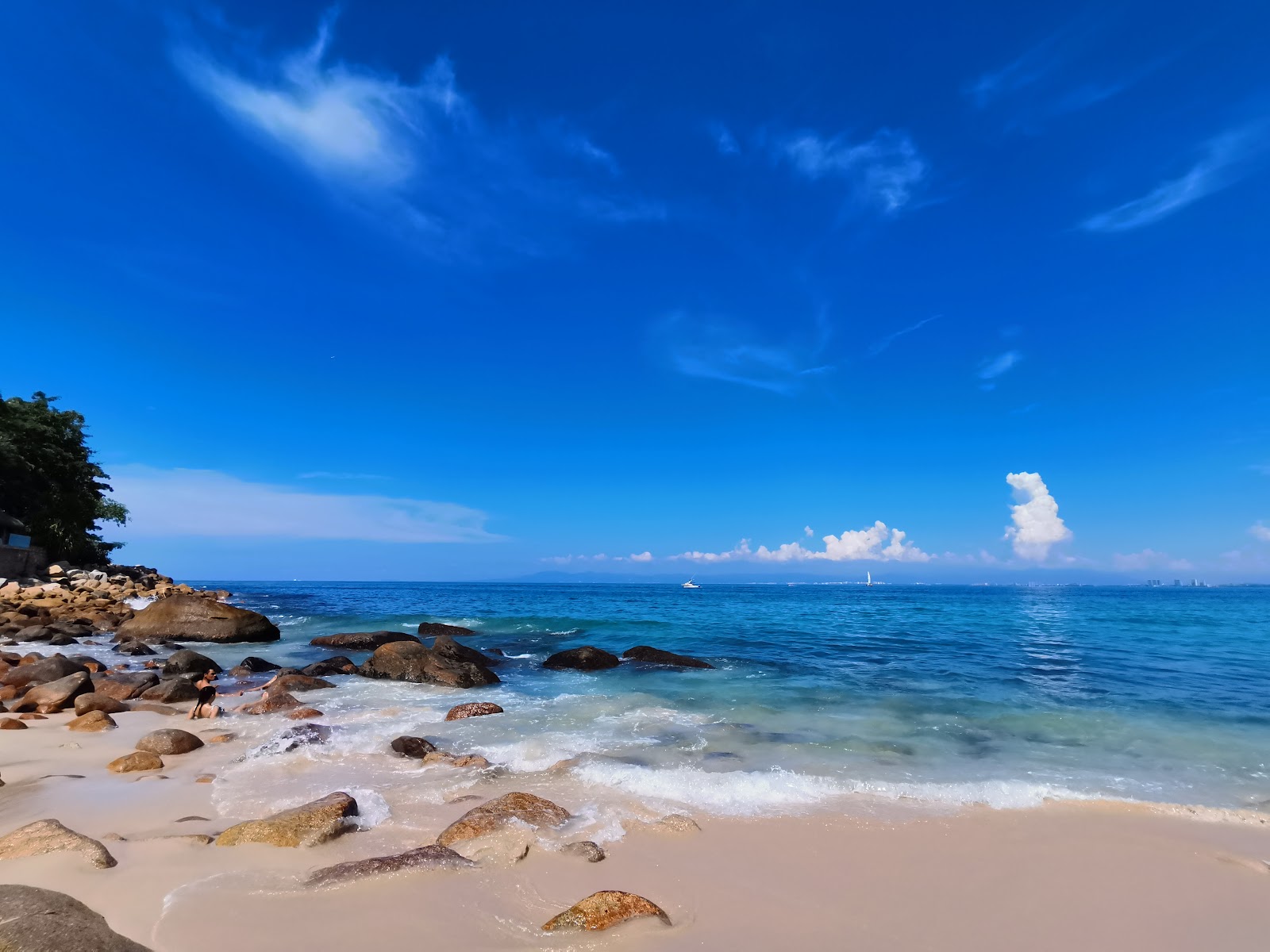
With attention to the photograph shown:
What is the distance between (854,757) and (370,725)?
7824 mm

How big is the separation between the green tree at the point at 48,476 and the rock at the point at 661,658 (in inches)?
1582

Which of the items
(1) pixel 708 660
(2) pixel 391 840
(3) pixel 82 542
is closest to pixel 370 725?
(2) pixel 391 840

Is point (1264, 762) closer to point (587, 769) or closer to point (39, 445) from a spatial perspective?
point (587, 769)

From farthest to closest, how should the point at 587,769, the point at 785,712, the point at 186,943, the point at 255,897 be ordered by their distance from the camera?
1. the point at 785,712
2. the point at 587,769
3. the point at 255,897
4. the point at 186,943

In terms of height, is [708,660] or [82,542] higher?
[82,542]

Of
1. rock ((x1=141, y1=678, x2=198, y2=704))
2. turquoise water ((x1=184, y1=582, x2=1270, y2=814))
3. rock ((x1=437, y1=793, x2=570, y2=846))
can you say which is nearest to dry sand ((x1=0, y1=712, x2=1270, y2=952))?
rock ((x1=437, y1=793, x2=570, y2=846))

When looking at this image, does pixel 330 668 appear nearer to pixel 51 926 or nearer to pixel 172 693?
pixel 172 693

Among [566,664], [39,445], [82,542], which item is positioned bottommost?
[566,664]

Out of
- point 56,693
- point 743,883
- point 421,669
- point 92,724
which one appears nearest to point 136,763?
point 92,724

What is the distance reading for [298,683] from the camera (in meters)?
13.8

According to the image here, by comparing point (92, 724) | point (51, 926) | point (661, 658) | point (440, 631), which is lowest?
point (440, 631)

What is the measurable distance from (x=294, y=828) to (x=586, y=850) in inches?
98.4

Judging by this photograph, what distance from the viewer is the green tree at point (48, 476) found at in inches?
1537

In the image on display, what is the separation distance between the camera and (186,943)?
3635 mm
